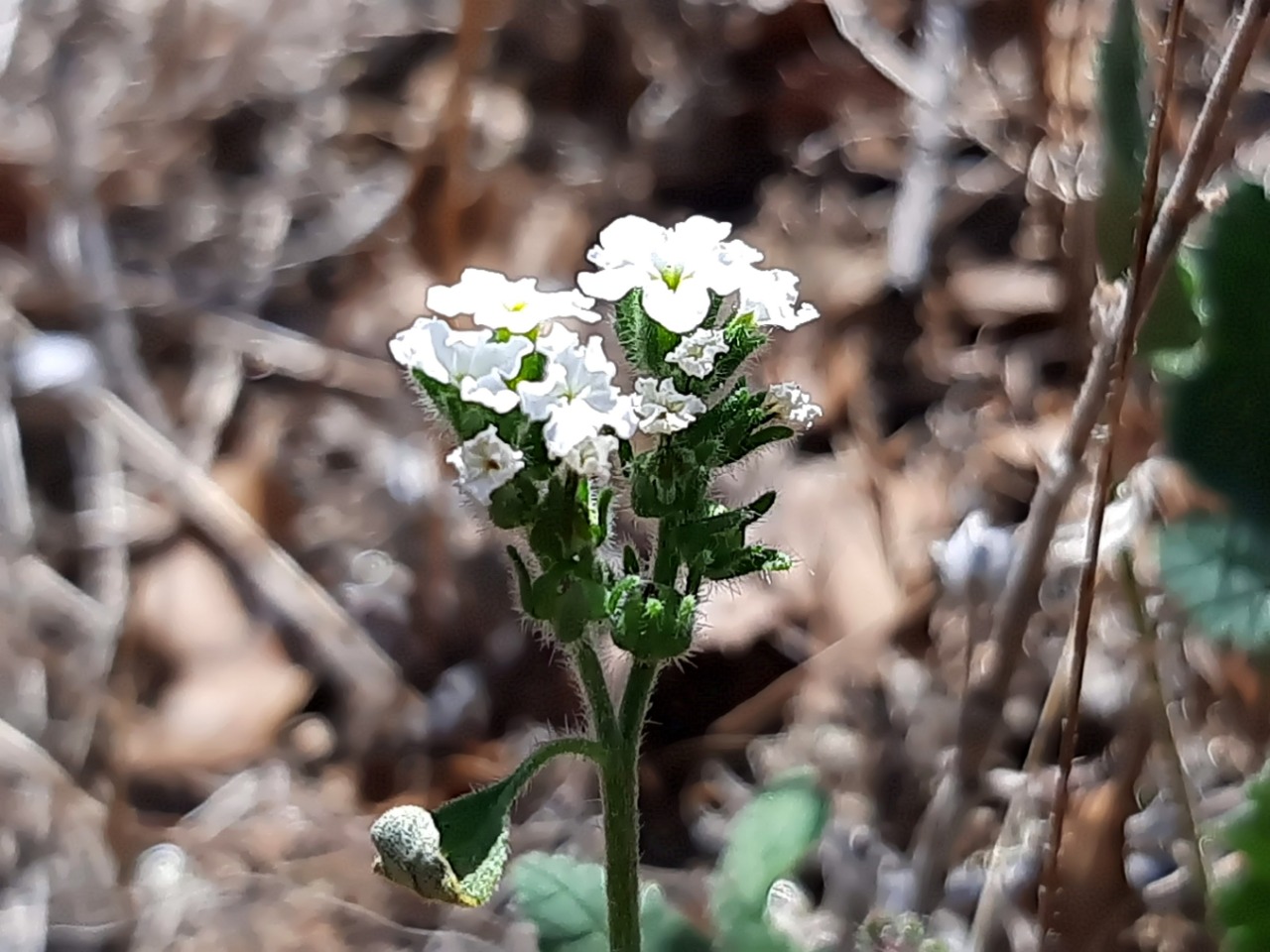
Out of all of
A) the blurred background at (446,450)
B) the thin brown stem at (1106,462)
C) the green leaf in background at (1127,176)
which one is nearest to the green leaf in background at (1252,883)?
the thin brown stem at (1106,462)

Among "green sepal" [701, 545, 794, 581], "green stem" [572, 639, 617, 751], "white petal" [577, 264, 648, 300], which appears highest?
"white petal" [577, 264, 648, 300]

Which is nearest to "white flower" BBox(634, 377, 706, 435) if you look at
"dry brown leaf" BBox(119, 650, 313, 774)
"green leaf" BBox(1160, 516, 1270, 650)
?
"green leaf" BBox(1160, 516, 1270, 650)

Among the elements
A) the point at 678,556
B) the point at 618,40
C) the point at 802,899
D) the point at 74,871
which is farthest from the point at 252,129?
the point at 678,556

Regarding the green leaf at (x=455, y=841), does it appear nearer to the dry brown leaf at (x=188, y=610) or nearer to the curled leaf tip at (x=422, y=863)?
the curled leaf tip at (x=422, y=863)

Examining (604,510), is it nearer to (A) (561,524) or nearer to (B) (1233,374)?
(A) (561,524)

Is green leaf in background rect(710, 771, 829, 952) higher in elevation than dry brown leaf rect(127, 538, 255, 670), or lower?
lower

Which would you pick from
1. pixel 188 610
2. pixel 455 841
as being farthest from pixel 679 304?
pixel 188 610

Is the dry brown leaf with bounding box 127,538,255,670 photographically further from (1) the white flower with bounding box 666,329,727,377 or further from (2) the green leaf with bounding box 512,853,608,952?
(1) the white flower with bounding box 666,329,727,377

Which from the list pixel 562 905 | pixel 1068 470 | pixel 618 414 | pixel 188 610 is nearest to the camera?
pixel 618 414
